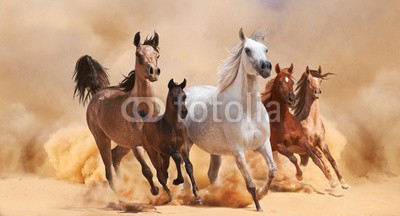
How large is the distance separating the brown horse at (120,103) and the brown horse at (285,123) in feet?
7.47

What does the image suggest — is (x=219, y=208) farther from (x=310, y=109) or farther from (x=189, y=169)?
(x=310, y=109)

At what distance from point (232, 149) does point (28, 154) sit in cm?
653

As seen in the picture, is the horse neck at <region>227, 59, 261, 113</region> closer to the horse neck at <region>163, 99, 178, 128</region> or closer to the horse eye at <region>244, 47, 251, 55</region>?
the horse eye at <region>244, 47, 251, 55</region>

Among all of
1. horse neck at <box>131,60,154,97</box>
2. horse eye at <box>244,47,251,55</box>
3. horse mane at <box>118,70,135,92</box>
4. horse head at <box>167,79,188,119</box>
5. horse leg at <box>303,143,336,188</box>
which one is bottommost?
horse leg at <box>303,143,336,188</box>

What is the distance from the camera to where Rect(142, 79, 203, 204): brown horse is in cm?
1338

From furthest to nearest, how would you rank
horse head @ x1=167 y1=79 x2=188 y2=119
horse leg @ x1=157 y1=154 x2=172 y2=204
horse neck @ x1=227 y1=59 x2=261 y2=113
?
horse neck @ x1=227 y1=59 x2=261 y2=113 < horse leg @ x1=157 y1=154 x2=172 y2=204 < horse head @ x1=167 y1=79 x2=188 y2=119

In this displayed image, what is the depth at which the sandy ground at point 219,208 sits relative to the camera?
554 inches

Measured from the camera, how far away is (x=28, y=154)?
19047 mm

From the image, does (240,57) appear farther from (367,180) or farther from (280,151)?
(367,180)

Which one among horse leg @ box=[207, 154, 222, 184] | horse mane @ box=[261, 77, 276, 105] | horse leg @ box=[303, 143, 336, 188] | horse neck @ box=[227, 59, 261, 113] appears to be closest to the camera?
horse neck @ box=[227, 59, 261, 113]

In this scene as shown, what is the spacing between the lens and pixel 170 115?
1348 cm

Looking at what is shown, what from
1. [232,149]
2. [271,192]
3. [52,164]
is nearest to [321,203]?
[271,192]

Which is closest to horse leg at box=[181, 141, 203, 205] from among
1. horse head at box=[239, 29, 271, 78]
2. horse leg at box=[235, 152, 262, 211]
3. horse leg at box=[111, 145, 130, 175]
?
horse leg at box=[235, 152, 262, 211]

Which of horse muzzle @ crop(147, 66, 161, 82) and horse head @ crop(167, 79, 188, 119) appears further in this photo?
horse muzzle @ crop(147, 66, 161, 82)
